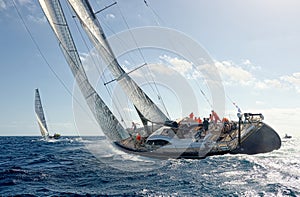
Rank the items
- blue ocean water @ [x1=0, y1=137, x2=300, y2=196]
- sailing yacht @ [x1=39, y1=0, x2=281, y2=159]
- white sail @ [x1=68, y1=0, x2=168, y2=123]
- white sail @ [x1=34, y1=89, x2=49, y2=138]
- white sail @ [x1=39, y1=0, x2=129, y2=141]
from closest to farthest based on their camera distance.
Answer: blue ocean water @ [x1=0, y1=137, x2=300, y2=196] → white sail @ [x1=39, y1=0, x2=129, y2=141] → sailing yacht @ [x1=39, y1=0, x2=281, y2=159] → white sail @ [x1=68, y1=0, x2=168, y2=123] → white sail @ [x1=34, y1=89, x2=49, y2=138]

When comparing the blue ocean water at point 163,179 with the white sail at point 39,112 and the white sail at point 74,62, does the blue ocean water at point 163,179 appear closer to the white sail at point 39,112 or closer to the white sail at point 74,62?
the white sail at point 74,62

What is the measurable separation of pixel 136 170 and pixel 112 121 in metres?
6.87

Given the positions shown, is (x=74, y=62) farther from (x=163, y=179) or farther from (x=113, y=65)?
(x=163, y=179)

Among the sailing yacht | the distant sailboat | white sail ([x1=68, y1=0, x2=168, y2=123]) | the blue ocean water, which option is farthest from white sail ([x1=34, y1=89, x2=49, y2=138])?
the blue ocean water

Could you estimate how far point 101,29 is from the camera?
24.6m

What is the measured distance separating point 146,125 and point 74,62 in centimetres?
1014

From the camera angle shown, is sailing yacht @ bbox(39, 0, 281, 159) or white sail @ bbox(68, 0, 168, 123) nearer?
sailing yacht @ bbox(39, 0, 281, 159)

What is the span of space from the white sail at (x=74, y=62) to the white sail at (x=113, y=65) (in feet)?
8.31

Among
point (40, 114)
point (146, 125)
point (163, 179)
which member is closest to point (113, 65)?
point (146, 125)

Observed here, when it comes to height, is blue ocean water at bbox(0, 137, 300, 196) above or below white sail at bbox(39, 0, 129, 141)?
below

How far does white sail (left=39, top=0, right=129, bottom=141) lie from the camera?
65.3 ft

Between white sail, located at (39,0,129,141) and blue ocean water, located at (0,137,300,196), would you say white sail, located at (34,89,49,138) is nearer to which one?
white sail, located at (39,0,129,141)

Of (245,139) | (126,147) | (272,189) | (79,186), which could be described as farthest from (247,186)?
(126,147)

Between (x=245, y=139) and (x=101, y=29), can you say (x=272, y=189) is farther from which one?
(x=101, y=29)
